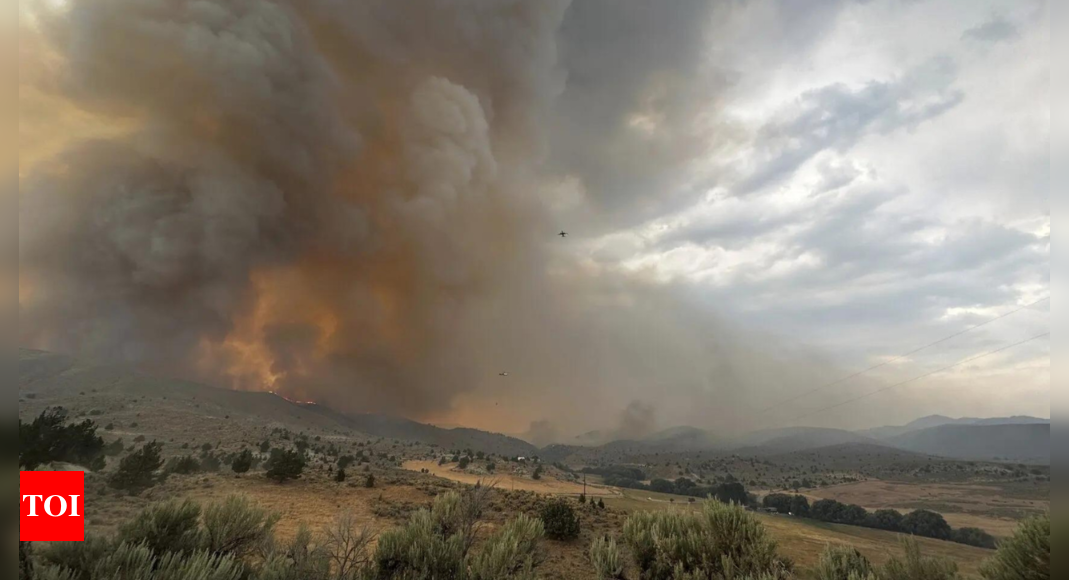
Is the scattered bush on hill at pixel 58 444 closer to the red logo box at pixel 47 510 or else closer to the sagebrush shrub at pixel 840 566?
the red logo box at pixel 47 510

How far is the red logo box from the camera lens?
5.45m

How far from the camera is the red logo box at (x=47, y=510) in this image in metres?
5.45

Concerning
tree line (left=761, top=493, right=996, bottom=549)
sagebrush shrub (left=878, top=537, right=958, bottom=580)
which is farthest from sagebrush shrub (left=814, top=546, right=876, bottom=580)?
tree line (left=761, top=493, right=996, bottom=549)

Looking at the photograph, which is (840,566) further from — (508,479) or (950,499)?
(950,499)

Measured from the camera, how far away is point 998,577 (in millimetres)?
6051

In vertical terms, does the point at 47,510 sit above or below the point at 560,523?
above

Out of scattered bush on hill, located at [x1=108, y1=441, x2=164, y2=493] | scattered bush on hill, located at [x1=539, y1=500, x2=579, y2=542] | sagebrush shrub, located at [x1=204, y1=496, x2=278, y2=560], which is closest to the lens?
sagebrush shrub, located at [x1=204, y1=496, x2=278, y2=560]

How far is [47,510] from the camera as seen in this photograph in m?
5.57

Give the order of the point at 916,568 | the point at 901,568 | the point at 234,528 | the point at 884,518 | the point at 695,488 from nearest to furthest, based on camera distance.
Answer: the point at 916,568 < the point at 901,568 < the point at 234,528 < the point at 884,518 < the point at 695,488

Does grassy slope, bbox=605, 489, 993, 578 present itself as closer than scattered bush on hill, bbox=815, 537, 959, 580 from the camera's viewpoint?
No

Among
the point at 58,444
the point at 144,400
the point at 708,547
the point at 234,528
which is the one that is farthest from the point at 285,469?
the point at 144,400

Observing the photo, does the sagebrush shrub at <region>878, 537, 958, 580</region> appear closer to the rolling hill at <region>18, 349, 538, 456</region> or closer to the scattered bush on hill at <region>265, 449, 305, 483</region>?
the scattered bush on hill at <region>265, 449, 305, 483</region>

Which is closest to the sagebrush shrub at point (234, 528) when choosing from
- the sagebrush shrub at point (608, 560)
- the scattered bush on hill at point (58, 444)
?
the sagebrush shrub at point (608, 560)

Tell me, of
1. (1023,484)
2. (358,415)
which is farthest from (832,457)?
(358,415)
